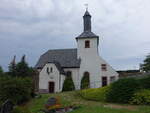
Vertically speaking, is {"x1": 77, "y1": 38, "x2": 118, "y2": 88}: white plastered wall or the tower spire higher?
the tower spire

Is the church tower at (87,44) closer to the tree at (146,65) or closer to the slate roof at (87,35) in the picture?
the slate roof at (87,35)

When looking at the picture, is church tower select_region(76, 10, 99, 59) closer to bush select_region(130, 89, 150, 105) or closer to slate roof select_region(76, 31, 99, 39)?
slate roof select_region(76, 31, 99, 39)

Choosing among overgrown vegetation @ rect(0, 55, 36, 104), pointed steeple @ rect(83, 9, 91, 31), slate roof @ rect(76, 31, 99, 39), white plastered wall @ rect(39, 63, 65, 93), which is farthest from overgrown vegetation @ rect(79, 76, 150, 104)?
pointed steeple @ rect(83, 9, 91, 31)

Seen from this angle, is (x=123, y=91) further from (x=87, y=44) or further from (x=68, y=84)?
(x=87, y=44)

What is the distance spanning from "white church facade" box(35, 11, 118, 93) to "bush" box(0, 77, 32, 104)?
440 inches

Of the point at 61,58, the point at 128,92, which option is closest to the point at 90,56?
the point at 61,58

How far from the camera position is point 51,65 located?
31.0 m

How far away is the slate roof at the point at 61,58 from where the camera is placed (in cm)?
3341

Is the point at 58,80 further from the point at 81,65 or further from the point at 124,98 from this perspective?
the point at 124,98

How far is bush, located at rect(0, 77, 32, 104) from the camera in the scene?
18.7m

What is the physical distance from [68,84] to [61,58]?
5.95 meters

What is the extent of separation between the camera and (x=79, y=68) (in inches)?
1287

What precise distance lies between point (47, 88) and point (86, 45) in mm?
10414

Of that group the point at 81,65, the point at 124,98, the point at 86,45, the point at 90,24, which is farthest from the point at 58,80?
the point at 124,98
